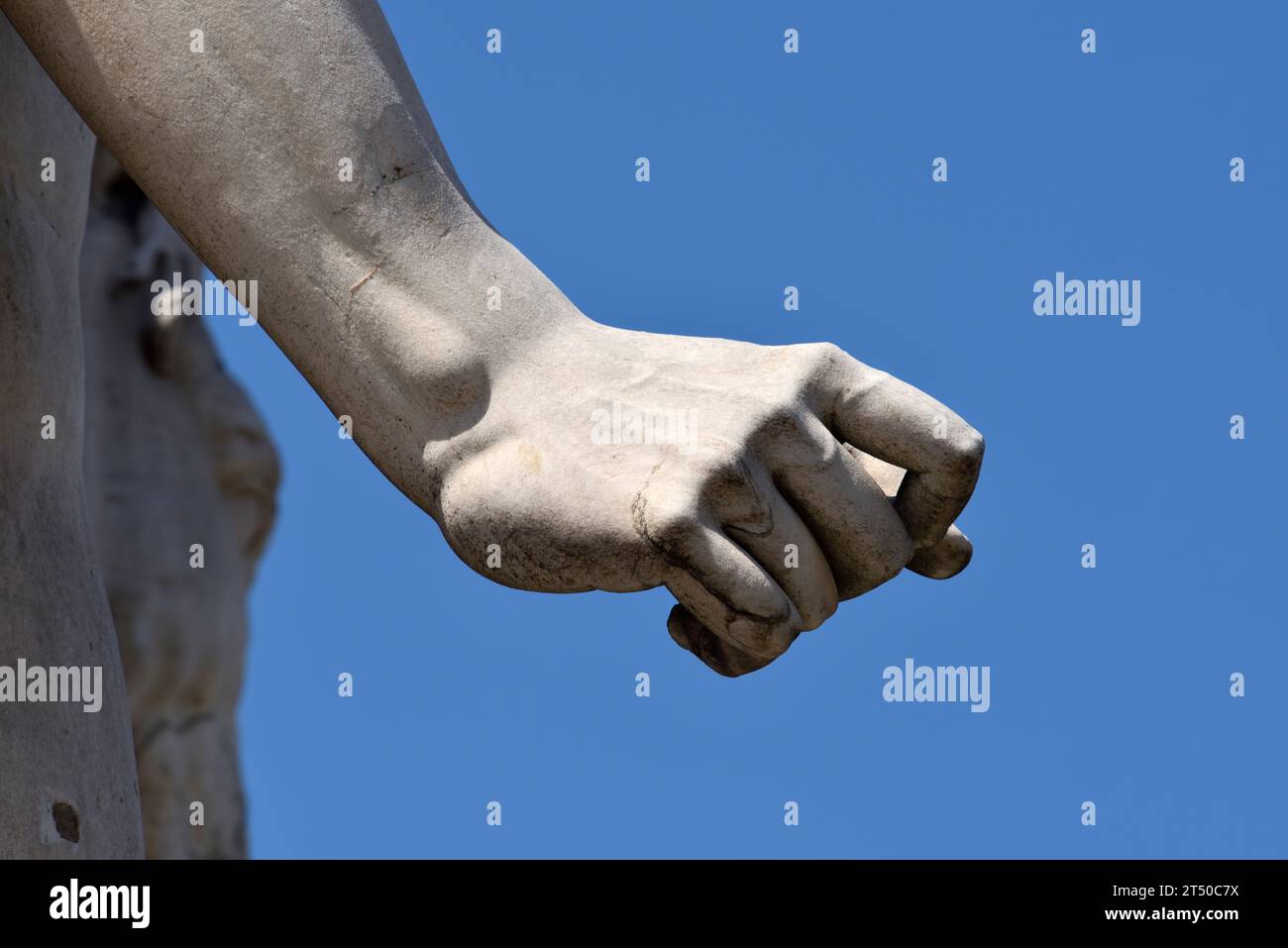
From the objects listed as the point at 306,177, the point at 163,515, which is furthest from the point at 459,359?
the point at 163,515

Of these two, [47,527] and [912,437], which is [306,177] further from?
[912,437]

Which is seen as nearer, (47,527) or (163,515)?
(47,527)

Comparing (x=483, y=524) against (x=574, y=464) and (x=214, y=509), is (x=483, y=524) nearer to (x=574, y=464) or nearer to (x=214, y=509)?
(x=574, y=464)

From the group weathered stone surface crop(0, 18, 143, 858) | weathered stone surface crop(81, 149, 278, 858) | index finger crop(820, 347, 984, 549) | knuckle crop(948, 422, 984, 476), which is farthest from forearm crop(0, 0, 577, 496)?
weathered stone surface crop(81, 149, 278, 858)

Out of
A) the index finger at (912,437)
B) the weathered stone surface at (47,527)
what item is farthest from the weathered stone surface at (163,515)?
the index finger at (912,437)

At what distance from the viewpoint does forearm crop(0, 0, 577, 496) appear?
11.1 feet

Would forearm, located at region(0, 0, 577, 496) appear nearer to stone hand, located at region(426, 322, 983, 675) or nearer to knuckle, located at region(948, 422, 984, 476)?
stone hand, located at region(426, 322, 983, 675)

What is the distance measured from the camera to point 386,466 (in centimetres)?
350

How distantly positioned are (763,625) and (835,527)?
177mm

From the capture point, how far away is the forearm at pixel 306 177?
3.37 m

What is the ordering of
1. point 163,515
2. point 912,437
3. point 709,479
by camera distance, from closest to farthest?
point 709,479 → point 912,437 → point 163,515

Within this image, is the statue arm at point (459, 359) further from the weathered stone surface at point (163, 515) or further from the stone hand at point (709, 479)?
the weathered stone surface at point (163, 515)

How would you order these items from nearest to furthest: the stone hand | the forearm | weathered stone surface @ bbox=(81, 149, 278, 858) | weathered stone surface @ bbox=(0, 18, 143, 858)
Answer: the stone hand → the forearm → weathered stone surface @ bbox=(0, 18, 143, 858) → weathered stone surface @ bbox=(81, 149, 278, 858)

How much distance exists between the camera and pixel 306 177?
3398 mm
